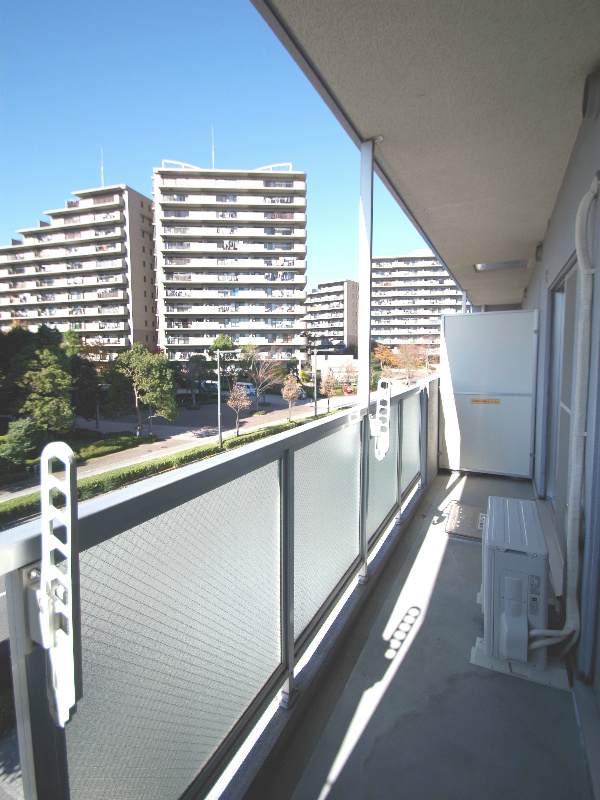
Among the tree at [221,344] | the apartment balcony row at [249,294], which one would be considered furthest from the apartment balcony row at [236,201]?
the tree at [221,344]

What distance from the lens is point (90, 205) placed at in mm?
39219

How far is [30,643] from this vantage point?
0.55 m

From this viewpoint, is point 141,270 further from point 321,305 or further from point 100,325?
point 321,305

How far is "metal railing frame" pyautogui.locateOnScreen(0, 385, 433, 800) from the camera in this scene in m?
0.53

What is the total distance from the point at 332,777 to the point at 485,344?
390 cm

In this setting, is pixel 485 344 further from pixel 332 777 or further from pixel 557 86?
pixel 332 777

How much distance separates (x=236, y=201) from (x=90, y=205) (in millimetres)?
15193

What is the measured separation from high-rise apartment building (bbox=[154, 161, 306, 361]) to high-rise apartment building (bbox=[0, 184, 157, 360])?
4.01 meters

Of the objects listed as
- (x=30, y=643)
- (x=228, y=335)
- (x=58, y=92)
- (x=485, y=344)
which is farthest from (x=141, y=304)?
(x=30, y=643)

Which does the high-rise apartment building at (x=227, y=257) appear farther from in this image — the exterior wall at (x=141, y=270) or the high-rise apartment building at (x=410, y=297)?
the high-rise apartment building at (x=410, y=297)

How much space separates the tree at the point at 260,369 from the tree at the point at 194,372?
10.8 feet

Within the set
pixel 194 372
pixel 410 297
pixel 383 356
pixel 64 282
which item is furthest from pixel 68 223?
pixel 410 297

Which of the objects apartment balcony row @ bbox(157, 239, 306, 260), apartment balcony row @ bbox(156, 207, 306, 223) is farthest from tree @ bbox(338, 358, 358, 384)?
apartment balcony row @ bbox(156, 207, 306, 223)

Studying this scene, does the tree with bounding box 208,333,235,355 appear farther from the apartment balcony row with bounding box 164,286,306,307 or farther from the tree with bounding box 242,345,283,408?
the apartment balcony row with bounding box 164,286,306,307
